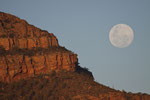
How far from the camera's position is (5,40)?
13238 cm

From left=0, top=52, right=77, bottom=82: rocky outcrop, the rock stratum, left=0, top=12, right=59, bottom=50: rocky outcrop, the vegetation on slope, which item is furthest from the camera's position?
left=0, top=12, right=59, bottom=50: rocky outcrop

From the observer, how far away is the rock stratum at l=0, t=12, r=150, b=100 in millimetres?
121812

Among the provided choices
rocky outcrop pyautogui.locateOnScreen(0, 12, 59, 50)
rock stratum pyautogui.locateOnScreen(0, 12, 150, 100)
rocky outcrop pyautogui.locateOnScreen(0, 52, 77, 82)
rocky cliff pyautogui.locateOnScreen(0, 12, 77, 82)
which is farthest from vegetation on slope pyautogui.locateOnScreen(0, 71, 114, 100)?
rocky outcrop pyautogui.locateOnScreen(0, 12, 59, 50)

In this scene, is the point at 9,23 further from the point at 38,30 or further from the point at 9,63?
the point at 9,63

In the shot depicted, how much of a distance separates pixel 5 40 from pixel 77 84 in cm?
1985

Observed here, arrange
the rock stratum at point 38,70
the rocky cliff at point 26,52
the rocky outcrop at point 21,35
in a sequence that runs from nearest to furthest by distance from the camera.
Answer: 1. the rock stratum at point 38,70
2. the rocky cliff at point 26,52
3. the rocky outcrop at point 21,35

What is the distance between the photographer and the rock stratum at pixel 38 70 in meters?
122

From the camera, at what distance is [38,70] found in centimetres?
13062

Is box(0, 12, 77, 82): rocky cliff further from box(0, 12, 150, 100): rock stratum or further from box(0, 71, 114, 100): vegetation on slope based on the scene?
box(0, 71, 114, 100): vegetation on slope

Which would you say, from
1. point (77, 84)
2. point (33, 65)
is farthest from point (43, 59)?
point (77, 84)

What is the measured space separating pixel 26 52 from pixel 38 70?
19.5 ft

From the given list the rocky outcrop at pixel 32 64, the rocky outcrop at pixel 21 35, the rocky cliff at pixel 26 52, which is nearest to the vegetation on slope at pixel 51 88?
the rocky outcrop at pixel 32 64

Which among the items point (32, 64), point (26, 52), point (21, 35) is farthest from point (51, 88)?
point (21, 35)

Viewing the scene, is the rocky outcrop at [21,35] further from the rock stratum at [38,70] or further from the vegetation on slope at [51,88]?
the vegetation on slope at [51,88]
